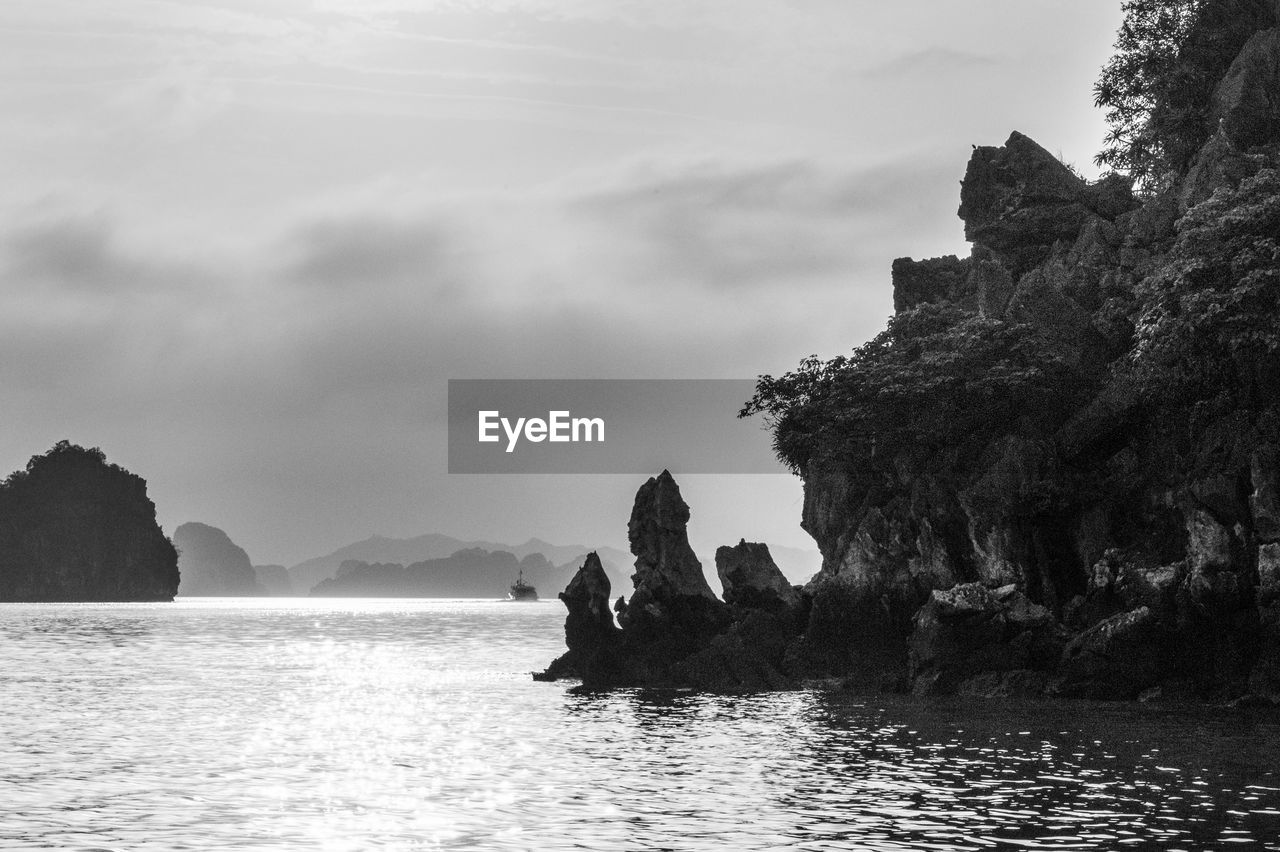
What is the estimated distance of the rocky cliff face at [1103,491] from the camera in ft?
144

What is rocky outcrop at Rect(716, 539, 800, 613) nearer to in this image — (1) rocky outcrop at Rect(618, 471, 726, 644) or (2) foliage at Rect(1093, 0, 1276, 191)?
(1) rocky outcrop at Rect(618, 471, 726, 644)

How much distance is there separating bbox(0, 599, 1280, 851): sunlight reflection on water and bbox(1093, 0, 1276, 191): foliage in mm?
31629

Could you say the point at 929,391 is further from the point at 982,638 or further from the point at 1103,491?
the point at 982,638

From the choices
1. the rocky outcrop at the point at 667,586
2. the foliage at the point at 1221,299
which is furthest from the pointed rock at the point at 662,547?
the foliage at the point at 1221,299

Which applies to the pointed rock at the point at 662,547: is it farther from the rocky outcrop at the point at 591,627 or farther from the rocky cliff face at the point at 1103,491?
the rocky cliff face at the point at 1103,491

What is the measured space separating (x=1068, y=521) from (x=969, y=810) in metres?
29.7

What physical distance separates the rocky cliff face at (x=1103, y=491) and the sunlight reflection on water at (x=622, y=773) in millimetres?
3710

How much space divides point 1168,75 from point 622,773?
1944 inches

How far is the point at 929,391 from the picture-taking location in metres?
56.3

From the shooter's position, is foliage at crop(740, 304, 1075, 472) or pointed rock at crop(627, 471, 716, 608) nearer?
foliage at crop(740, 304, 1075, 472)

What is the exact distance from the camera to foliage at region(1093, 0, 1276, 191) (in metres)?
60.9

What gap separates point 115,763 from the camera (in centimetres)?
3369

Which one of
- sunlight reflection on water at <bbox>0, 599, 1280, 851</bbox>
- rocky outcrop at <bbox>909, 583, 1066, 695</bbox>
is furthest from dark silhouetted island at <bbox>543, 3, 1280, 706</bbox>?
sunlight reflection on water at <bbox>0, 599, 1280, 851</bbox>

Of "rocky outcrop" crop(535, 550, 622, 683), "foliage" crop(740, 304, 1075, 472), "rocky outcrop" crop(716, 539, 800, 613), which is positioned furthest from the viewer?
"rocky outcrop" crop(716, 539, 800, 613)
